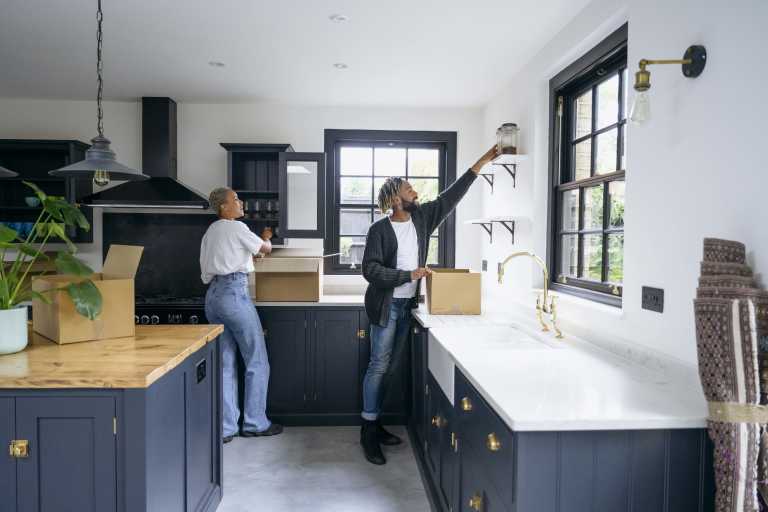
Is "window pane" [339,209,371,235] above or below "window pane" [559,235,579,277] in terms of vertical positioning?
above

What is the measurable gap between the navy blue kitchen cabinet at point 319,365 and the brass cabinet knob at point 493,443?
220 cm

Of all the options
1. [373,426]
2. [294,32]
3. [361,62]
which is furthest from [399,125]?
[373,426]

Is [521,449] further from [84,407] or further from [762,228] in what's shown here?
[84,407]

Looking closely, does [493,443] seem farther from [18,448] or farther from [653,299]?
[18,448]

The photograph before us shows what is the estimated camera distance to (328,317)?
3.65 meters

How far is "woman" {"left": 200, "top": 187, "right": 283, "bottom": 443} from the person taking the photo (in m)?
3.22

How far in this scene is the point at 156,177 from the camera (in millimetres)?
3998

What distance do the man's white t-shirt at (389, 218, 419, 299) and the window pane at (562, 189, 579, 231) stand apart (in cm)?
92

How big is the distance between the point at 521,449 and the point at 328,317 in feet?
8.29

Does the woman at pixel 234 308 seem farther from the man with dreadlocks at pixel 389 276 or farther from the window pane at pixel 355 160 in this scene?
the window pane at pixel 355 160

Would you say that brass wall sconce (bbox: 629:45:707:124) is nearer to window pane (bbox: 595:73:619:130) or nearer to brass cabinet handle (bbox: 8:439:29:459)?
window pane (bbox: 595:73:619:130)

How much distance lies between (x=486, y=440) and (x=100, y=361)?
1.37 meters

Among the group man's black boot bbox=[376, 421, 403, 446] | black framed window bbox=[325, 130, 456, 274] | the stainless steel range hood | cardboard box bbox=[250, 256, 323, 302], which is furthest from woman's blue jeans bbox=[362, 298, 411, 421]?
the stainless steel range hood

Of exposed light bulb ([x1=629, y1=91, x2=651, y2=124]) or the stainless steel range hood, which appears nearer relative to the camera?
exposed light bulb ([x1=629, y1=91, x2=651, y2=124])
